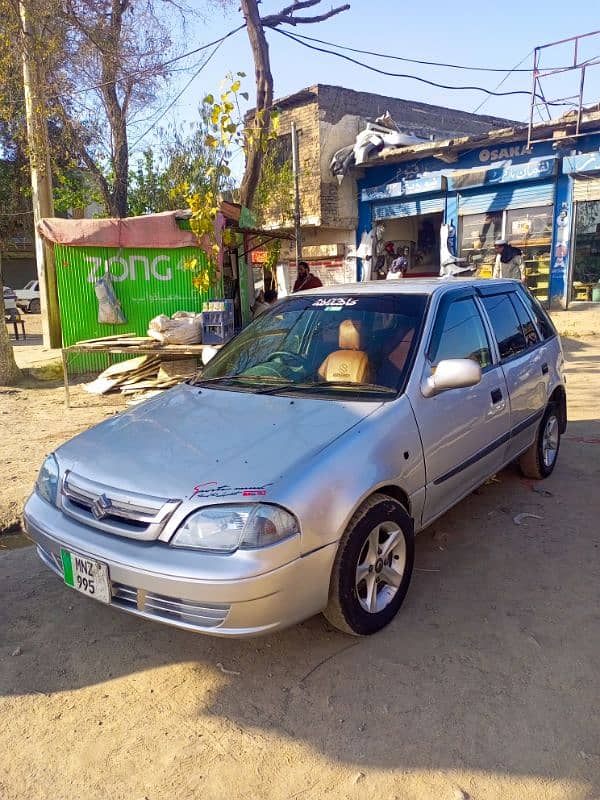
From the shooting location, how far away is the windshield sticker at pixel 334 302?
3.71m

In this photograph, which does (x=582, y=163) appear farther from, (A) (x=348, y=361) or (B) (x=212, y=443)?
(B) (x=212, y=443)

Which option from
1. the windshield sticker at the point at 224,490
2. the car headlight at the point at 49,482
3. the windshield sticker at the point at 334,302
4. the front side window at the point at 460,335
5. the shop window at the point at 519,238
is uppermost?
the shop window at the point at 519,238

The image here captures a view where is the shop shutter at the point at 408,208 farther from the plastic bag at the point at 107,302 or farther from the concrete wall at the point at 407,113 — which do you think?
the plastic bag at the point at 107,302

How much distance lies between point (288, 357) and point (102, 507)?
60.3 inches

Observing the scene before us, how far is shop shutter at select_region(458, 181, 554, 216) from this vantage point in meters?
14.9

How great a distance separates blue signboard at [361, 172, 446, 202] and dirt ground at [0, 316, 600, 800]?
15086 mm

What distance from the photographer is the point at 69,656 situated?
2744mm

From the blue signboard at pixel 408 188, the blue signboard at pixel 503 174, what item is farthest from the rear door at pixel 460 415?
the blue signboard at pixel 408 188

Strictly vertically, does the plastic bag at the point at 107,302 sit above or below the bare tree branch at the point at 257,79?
below

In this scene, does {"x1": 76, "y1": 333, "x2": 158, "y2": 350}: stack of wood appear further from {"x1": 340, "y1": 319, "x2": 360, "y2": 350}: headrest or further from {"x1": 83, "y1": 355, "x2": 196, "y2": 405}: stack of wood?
{"x1": 340, "y1": 319, "x2": 360, "y2": 350}: headrest

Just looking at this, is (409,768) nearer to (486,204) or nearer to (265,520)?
(265,520)

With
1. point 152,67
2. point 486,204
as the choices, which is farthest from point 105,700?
point 486,204

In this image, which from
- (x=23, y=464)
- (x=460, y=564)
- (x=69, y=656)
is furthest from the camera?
(x=23, y=464)

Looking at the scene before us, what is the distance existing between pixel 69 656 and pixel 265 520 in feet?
4.11
